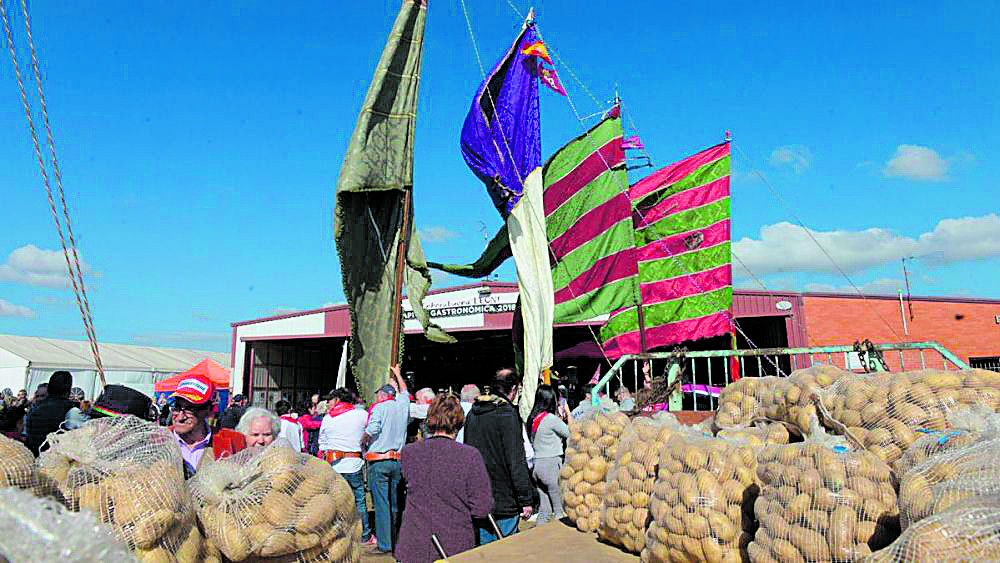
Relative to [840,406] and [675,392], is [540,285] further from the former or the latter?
[840,406]

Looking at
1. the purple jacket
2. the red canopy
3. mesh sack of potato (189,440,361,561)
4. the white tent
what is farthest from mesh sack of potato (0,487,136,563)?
the white tent

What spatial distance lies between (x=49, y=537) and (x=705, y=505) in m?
2.34

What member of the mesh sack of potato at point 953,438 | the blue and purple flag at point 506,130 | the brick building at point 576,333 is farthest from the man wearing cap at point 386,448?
the brick building at point 576,333

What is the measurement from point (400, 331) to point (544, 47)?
4928 mm

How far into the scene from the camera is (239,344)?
2720 centimetres

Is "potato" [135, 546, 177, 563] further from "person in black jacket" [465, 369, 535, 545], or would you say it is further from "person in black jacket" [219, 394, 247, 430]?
"person in black jacket" [219, 394, 247, 430]

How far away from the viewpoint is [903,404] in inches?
118

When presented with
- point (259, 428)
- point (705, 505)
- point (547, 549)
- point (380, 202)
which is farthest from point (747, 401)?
point (380, 202)

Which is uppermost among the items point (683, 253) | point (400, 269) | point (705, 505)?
point (683, 253)

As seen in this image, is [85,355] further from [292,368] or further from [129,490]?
[129,490]

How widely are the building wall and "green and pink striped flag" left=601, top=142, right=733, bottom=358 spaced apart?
9.29 meters

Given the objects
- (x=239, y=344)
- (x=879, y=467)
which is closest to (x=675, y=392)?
(x=879, y=467)

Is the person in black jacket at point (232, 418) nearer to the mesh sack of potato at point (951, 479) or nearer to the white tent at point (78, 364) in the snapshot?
the mesh sack of potato at point (951, 479)

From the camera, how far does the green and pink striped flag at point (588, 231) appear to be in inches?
433
